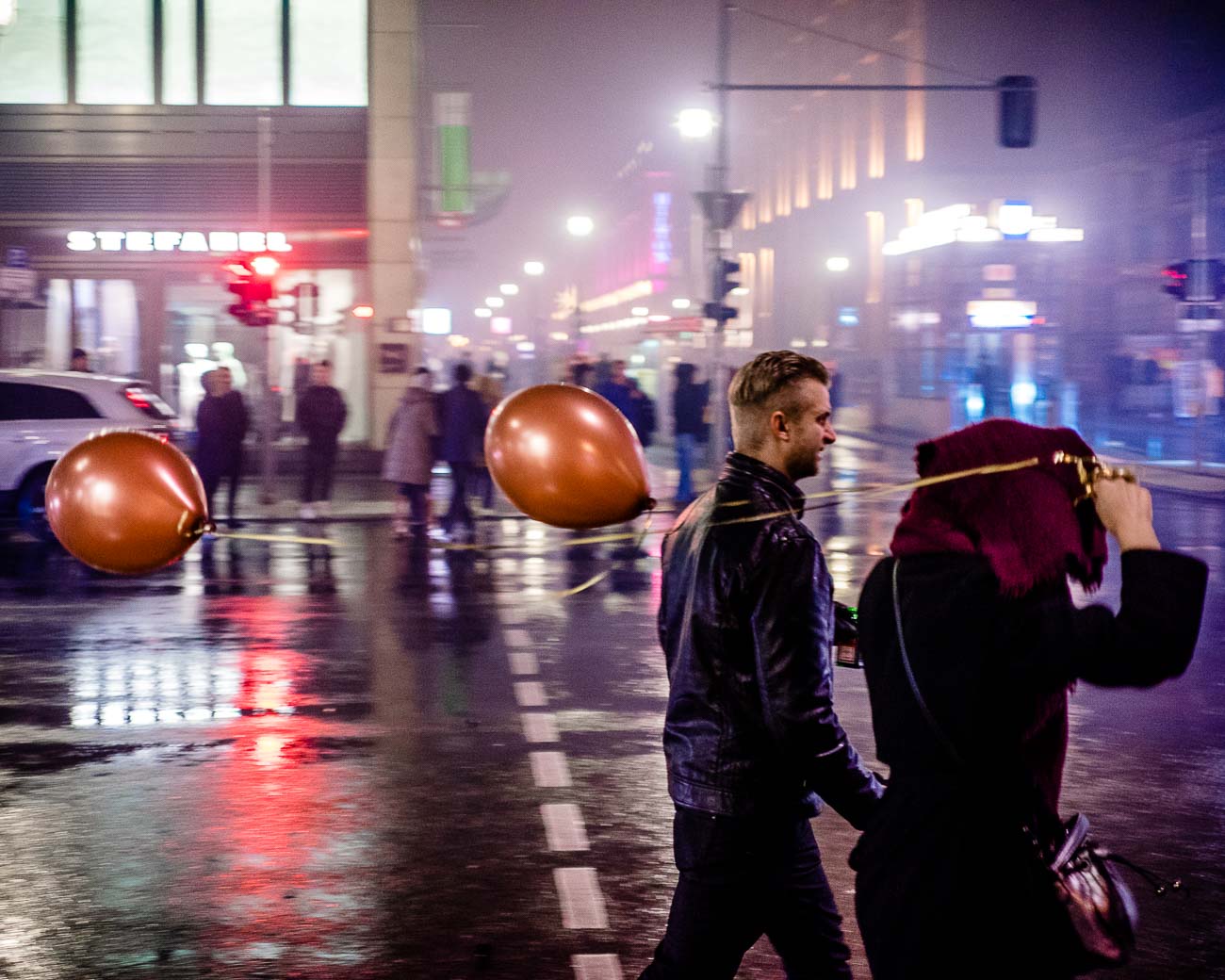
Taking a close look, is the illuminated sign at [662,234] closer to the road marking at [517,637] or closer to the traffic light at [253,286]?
the traffic light at [253,286]

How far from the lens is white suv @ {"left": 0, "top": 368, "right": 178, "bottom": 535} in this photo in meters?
17.0

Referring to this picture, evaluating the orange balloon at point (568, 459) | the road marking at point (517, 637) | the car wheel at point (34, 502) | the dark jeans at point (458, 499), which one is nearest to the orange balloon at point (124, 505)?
the orange balloon at point (568, 459)

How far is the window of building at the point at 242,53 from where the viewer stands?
2672 cm

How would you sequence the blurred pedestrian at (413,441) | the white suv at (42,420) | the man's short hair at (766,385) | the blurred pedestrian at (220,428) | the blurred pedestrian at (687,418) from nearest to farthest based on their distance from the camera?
Result: the man's short hair at (766,385)
the white suv at (42,420)
the blurred pedestrian at (413,441)
the blurred pedestrian at (220,428)
the blurred pedestrian at (687,418)

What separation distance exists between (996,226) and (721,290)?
93.8ft

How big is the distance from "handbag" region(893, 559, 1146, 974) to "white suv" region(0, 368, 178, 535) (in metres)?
15.4

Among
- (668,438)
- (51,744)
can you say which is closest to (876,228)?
(668,438)

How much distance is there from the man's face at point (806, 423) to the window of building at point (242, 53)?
25.1 m

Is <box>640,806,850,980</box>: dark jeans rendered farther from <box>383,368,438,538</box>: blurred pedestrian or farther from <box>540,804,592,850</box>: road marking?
<box>383,368,438,538</box>: blurred pedestrian

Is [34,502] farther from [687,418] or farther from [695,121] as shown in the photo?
[695,121]

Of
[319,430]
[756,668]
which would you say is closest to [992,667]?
[756,668]

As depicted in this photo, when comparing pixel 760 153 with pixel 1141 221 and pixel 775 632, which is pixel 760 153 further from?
pixel 775 632

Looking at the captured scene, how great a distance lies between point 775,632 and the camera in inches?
127

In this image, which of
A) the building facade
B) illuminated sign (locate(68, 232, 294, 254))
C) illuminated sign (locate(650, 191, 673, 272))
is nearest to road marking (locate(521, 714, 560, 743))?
the building facade
